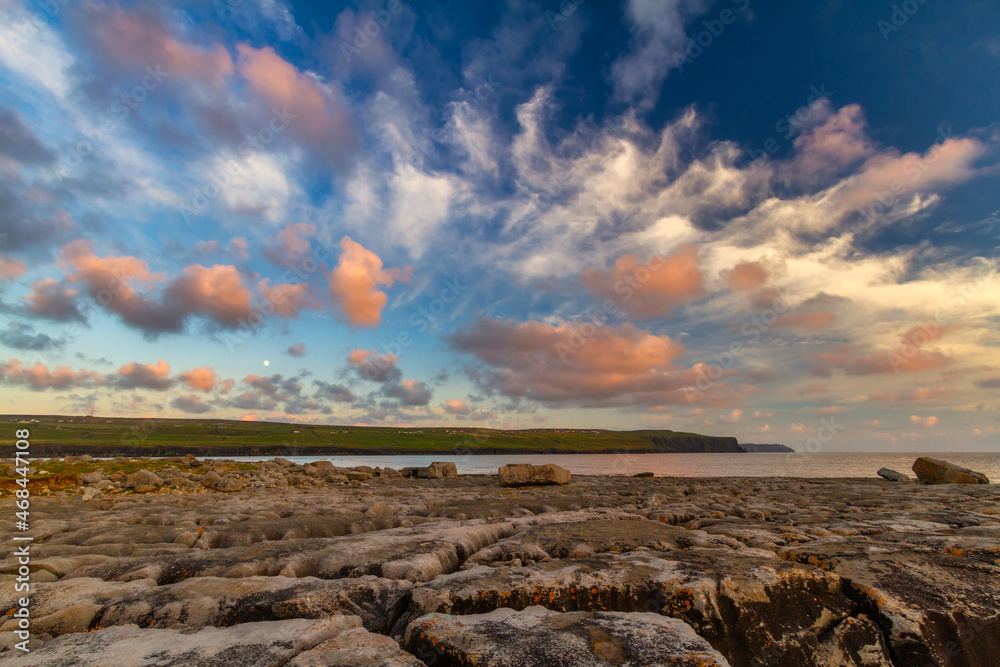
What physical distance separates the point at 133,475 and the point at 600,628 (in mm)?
27624

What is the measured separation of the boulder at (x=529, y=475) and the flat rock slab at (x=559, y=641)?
809 inches

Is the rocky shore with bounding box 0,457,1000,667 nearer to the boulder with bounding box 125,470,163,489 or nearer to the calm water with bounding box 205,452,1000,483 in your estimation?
the boulder with bounding box 125,470,163,489

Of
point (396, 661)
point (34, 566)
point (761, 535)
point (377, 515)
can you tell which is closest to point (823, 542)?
point (761, 535)

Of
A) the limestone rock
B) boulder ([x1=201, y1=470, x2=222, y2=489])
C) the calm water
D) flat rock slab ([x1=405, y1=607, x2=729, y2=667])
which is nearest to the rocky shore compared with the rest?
flat rock slab ([x1=405, y1=607, x2=729, y2=667])

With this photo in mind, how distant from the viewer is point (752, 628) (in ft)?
15.0

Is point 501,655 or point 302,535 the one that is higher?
point 501,655

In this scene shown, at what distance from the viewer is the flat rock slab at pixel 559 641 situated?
3520 millimetres

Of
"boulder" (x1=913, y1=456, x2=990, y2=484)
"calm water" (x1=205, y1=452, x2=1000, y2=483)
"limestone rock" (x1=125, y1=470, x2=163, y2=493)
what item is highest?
"boulder" (x1=913, y1=456, x2=990, y2=484)

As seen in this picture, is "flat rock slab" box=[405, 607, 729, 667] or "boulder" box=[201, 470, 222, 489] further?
"boulder" box=[201, 470, 222, 489]

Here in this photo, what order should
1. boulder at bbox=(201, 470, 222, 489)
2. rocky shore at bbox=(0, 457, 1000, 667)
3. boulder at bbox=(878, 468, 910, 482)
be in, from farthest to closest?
boulder at bbox=(878, 468, 910, 482)
boulder at bbox=(201, 470, 222, 489)
rocky shore at bbox=(0, 457, 1000, 667)

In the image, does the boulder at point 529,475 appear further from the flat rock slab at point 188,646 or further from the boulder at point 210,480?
the flat rock slab at point 188,646

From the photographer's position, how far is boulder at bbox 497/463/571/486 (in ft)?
80.0

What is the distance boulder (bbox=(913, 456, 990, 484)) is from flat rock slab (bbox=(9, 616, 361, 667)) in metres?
35.7

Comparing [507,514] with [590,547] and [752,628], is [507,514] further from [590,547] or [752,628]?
[752,628]
